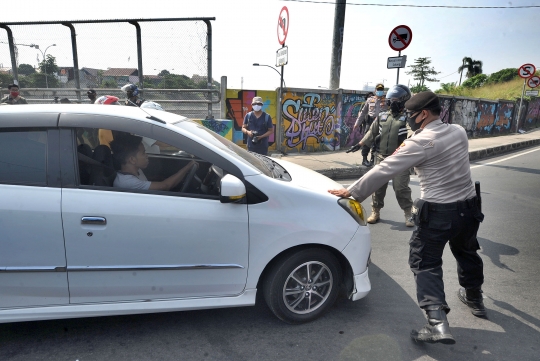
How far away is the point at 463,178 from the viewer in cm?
267

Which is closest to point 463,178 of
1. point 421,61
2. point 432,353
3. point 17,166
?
point 432,353

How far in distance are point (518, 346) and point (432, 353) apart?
2.07ft

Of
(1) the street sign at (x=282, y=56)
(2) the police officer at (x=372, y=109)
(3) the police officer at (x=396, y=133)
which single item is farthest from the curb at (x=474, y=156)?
(3) the police officer at (x=396, y=133)

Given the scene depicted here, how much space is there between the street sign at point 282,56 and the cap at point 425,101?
20.5ft

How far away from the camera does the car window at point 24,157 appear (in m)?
2.43

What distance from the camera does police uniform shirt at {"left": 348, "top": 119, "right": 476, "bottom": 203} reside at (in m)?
2.61

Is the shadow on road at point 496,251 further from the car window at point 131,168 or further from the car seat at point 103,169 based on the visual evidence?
the car seat at point 103,169

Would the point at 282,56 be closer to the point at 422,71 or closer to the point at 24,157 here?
the point at 24,157

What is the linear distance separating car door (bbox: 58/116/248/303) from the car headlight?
0.76m

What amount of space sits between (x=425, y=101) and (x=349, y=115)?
9.55 meters

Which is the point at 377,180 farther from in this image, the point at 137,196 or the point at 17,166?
the point at 17,166

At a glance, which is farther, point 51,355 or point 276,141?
point 276,141

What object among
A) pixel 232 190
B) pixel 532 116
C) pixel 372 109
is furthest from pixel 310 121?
pixel 532 116

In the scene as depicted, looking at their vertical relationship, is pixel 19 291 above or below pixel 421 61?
below
